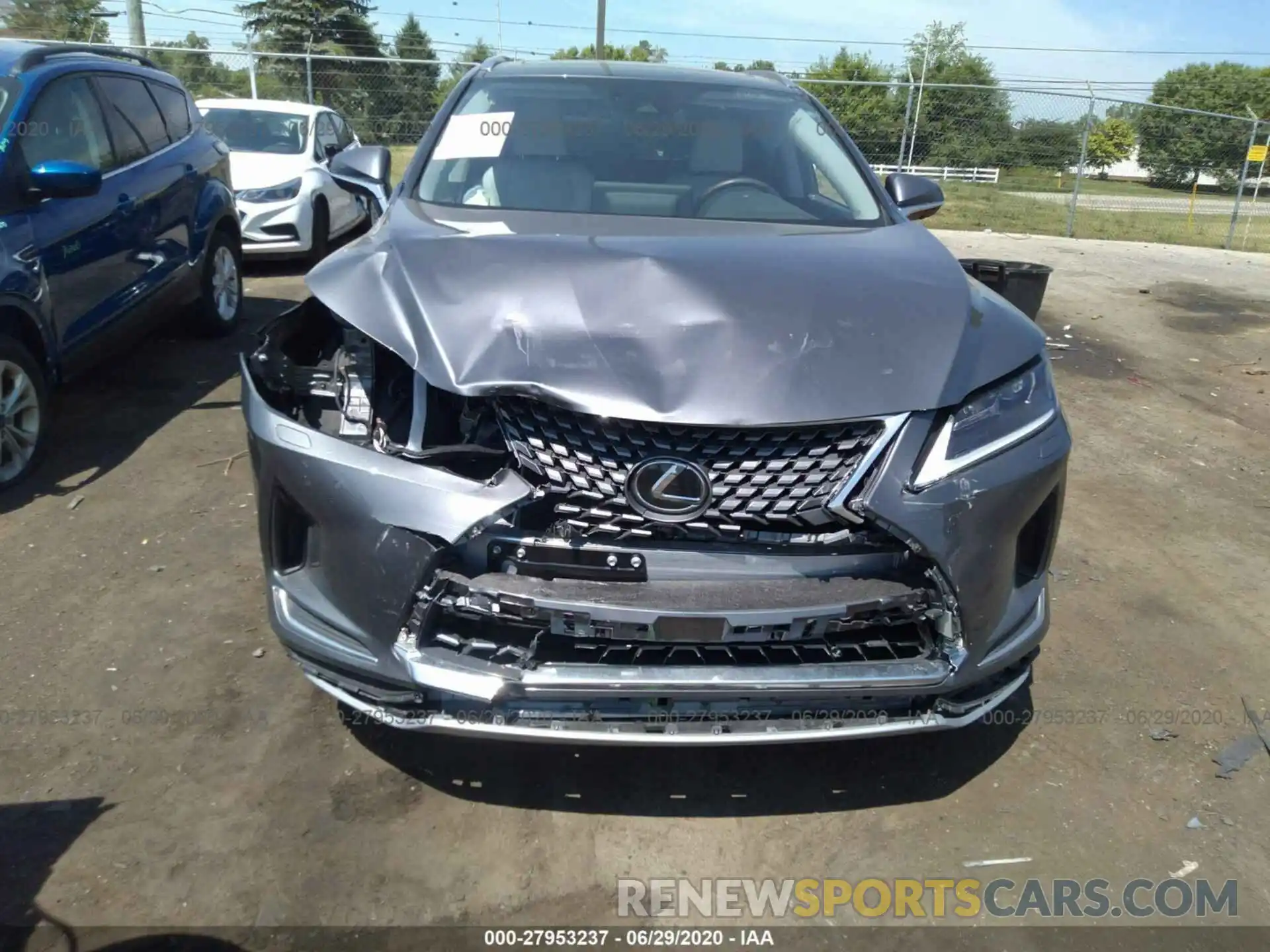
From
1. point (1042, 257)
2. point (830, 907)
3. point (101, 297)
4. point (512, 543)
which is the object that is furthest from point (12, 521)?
point (1042, 257)

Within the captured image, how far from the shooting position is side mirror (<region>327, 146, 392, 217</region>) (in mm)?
3859

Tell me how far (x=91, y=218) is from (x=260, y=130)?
554 cm

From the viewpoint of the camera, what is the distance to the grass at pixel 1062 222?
52.0ft

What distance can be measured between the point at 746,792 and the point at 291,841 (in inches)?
45.3

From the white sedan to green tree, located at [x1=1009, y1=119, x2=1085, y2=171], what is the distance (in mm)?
12409

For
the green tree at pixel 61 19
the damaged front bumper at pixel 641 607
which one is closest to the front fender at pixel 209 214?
the damaged front bumper at pixel 641 607

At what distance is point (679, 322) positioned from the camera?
2395 mm

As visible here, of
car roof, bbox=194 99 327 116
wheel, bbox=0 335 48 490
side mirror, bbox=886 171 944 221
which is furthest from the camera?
car roof, bbox=194 99 327 116

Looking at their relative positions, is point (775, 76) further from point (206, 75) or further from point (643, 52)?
point (643, 52)

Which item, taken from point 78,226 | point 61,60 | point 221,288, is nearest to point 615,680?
point 78,226

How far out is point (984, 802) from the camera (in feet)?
8.79

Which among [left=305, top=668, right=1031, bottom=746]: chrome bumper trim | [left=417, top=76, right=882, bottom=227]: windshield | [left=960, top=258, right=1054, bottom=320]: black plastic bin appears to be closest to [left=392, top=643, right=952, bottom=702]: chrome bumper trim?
[left=305, top=668, right=1031, bottom=746]: chrome bumper trim

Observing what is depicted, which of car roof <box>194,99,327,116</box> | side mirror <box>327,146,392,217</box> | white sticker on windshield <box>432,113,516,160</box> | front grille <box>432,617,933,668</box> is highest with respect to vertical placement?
white sticker on windshield <box>432,113,516,160</box>

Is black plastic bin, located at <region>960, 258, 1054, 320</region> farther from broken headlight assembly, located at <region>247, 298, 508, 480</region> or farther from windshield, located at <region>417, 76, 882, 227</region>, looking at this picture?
broken headlight assembly, located at <region>247, 298, 508, 480</region>
